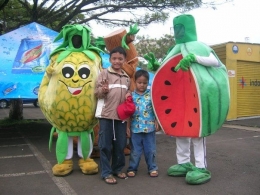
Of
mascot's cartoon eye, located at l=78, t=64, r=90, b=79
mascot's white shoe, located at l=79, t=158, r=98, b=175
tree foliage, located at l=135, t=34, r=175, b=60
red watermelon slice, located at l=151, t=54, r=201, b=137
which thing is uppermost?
tree foliage, located at l=135, t=34, r=175, b=60

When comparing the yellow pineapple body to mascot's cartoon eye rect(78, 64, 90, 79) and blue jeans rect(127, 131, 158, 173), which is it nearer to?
mascot's cartoon eye rect(78, 64, 90, 79)

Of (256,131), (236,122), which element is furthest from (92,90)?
(236,122)

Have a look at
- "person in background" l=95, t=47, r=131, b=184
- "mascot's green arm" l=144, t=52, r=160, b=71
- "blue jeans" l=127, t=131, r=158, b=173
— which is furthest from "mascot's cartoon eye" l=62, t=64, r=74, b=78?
"blue jeans" l=127, t=131, r=158, b=173

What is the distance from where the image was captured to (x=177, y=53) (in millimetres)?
4117

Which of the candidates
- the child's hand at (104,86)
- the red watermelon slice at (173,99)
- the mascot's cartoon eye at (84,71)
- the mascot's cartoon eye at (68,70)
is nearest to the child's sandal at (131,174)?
the red watermelon slice at (173,99)

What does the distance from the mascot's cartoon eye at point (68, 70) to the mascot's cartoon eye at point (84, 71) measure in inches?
4.3

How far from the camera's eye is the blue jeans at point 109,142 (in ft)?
13.3

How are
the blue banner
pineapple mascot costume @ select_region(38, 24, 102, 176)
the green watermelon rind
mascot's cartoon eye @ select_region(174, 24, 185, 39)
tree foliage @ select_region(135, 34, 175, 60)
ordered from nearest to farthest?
the green watermelon rind
mascot's cartoon eye @ select_region(174, 24, 185, 39)
pineapple mascot costume @ select_region(38, 24, 102, 176)
the blue banner
tree foliage @ select_region(135, 34, 175, 60)

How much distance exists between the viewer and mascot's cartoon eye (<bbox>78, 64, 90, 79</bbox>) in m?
4.25

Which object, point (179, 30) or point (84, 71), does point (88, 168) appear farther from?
point (179, 30)

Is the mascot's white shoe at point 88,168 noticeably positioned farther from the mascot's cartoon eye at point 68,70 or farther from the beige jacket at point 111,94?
the mascot's cartoon eye at point 68,70

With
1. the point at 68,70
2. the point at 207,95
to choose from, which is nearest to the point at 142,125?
the point at 207,95

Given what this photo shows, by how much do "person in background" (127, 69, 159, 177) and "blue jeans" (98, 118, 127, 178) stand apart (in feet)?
0.69

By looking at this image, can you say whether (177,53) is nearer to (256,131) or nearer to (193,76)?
(193,76)
